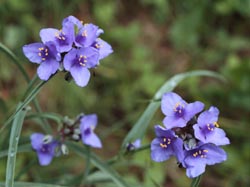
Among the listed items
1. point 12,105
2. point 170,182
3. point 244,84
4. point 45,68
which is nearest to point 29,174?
point 12,105

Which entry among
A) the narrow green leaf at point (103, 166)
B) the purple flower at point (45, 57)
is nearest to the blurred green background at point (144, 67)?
the narrow green leaf at point (103, 166)

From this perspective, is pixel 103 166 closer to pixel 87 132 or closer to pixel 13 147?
pixel 87 132

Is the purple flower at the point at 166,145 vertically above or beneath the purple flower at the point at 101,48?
beneath

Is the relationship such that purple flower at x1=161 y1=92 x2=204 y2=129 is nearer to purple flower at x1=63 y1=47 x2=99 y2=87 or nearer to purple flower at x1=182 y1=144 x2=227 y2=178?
purple flower at x1=182 y1=144 x2=227 y2=178

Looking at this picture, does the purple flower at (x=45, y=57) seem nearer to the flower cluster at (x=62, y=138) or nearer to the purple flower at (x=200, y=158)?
the flower cluster at (x=62, y=138)

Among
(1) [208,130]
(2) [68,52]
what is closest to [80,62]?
(2) [68,52]

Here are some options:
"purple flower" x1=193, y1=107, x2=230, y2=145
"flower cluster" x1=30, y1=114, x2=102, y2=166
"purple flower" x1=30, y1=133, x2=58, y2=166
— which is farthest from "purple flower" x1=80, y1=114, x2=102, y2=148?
"purple flower" x1=193, y1=107, x2=230, y2=145

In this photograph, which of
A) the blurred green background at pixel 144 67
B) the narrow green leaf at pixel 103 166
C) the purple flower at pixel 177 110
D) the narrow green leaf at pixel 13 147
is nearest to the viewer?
the narrow green leaf at pixel 13 147

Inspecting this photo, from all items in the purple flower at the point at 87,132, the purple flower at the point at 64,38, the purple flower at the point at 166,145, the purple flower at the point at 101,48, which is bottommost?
the purple flower at the point at 87,132
